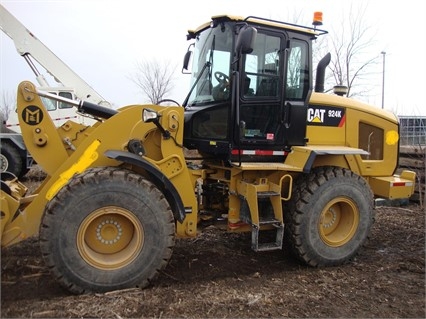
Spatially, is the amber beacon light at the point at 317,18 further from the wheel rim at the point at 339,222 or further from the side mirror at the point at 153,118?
the side mirror at the point at 153,118

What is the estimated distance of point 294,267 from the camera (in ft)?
15.4

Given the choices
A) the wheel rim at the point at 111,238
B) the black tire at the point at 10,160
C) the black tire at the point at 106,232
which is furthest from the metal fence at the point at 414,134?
the black tire at the point at 10,160

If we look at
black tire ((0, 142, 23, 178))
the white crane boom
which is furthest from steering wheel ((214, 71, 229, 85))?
the white crane boom

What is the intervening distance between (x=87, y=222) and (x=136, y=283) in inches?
28.5

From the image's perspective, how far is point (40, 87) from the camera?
1205 centimetres

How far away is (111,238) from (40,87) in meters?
9.69

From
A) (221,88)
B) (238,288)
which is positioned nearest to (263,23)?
(221,88)

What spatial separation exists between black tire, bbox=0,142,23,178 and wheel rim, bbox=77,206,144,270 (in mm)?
7876

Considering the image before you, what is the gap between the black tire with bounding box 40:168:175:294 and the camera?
11.5 ft

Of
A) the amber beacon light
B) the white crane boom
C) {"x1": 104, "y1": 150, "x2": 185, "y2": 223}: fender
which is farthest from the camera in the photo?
the white crane boom

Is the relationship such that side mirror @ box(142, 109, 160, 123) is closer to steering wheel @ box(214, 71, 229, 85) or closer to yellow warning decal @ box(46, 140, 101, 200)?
yellow warning decal @ box(46, 140, 101, 200)

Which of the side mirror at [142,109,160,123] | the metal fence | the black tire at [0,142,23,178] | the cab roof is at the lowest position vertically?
the black tire at [0,142,23,178]

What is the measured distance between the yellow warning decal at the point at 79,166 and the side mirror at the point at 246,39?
1.67m

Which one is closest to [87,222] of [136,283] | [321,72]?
[136,283]
